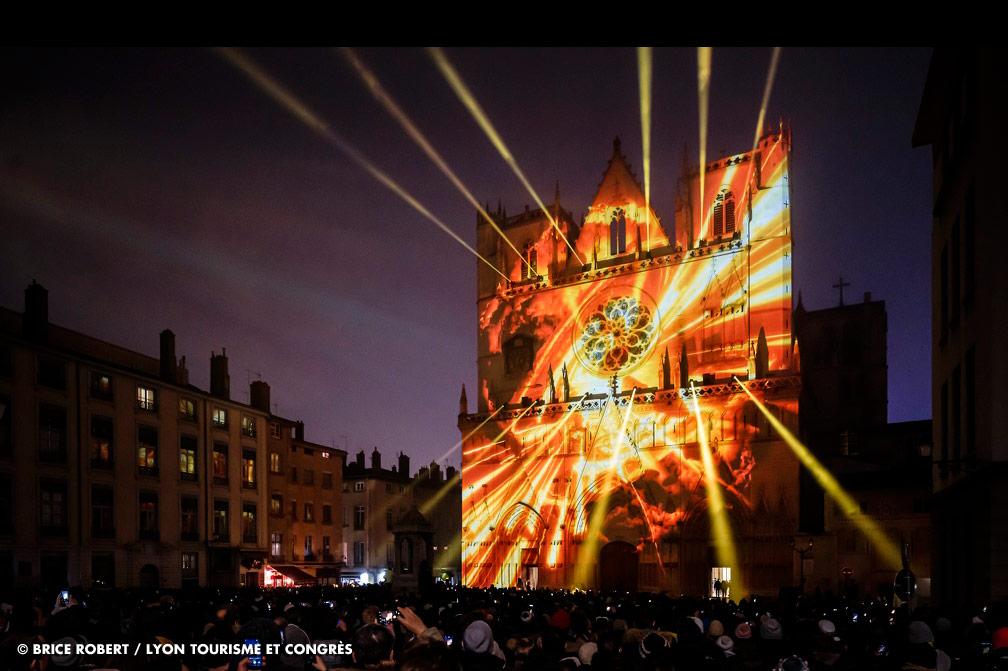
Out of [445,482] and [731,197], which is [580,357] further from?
[445,482]

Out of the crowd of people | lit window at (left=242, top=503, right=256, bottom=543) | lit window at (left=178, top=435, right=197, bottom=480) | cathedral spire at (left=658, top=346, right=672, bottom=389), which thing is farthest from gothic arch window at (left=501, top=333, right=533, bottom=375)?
the crowd of people

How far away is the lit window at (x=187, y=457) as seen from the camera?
44969 millimetres

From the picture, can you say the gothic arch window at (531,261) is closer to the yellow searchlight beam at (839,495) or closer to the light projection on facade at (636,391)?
the light projection on facade at (636,391)

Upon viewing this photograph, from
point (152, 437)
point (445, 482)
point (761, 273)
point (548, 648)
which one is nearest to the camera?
point (548, 648)

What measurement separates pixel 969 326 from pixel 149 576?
36871 millimetres

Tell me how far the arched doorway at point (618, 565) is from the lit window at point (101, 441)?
26.8m

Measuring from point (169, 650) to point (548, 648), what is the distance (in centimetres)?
383

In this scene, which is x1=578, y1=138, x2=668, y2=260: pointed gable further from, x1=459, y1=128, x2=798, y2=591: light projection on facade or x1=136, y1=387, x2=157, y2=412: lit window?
x1=136, y1=387, x2=157, y2=412: lit window

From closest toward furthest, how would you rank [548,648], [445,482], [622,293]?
[548,648], [622,293], [445,482]

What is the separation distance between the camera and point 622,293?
55.9 metres

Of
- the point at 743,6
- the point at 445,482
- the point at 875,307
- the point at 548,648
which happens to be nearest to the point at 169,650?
the point at 548,648

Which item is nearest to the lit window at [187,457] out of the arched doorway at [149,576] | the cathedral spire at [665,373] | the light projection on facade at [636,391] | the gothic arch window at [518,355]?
the arched doorway at [149,576]

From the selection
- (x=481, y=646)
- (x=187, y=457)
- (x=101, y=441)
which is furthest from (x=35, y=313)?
(x=481, y=646)

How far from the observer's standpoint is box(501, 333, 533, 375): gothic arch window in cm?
5888
